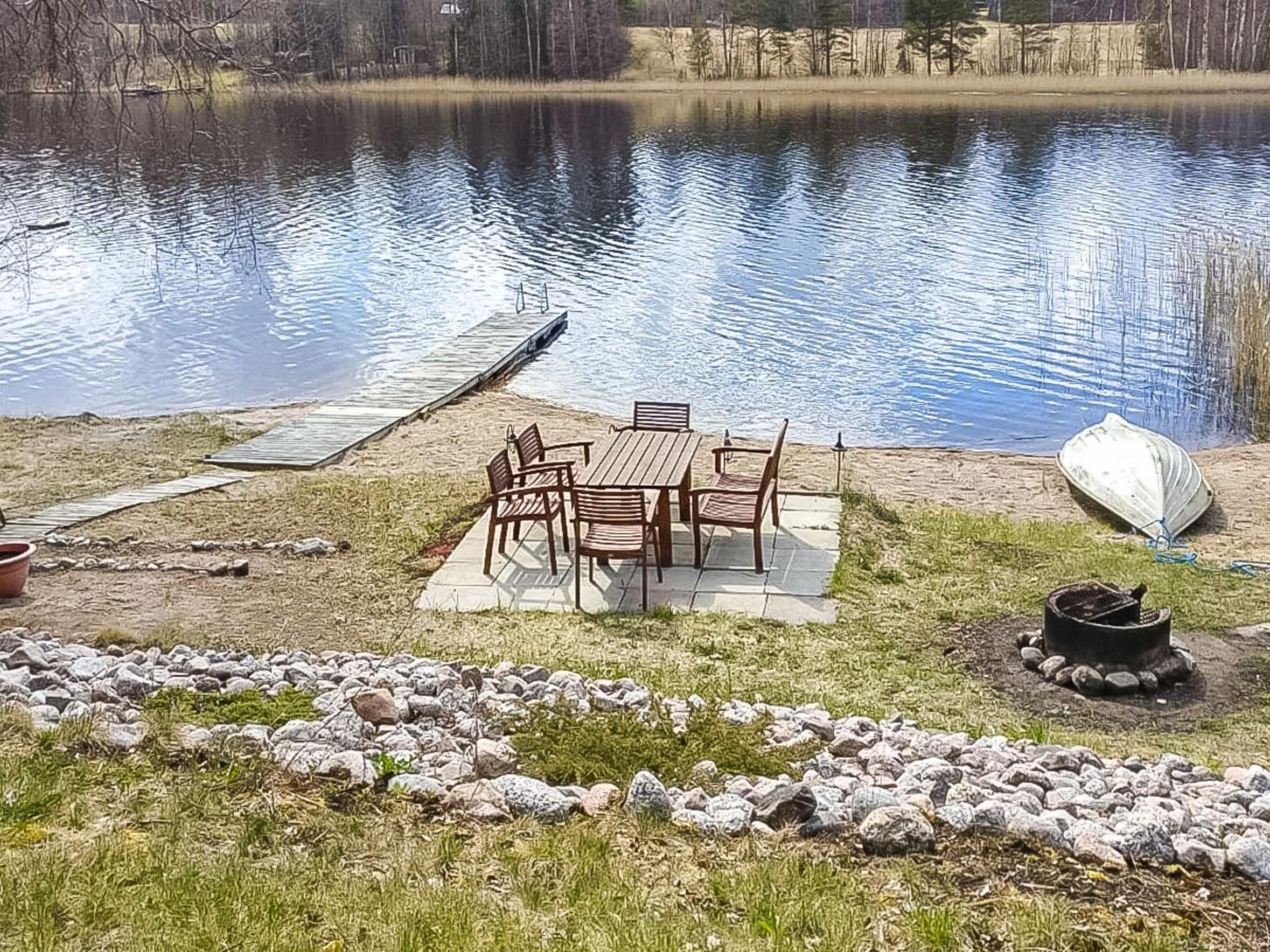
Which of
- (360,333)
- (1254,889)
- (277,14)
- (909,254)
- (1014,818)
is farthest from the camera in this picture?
(909,254)

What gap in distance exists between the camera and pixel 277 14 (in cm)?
902

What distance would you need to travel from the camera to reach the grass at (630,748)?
19.6 ft

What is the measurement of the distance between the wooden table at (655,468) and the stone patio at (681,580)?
0.35m

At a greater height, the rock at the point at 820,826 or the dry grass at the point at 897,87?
the dry grass at the point at 897,87

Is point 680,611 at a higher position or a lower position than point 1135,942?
lower

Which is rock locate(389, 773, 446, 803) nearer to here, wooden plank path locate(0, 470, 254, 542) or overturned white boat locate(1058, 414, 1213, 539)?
wooden plank path locate(0, 470, 254, 542)

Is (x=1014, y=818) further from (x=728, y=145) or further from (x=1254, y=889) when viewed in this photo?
(x=728, y=145)

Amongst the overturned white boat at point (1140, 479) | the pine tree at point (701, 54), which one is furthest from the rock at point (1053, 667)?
the pine tree at point (701, 54)

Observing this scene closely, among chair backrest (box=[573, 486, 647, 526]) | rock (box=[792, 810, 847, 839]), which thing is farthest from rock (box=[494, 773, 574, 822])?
chair backrest (box=[573, 486, 647, 526])

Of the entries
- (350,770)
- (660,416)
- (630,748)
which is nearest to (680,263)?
(660,416)

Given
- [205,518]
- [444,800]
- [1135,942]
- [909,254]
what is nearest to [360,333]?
[909,254]

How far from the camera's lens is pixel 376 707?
6547 mm

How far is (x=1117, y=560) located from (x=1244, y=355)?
1100cm

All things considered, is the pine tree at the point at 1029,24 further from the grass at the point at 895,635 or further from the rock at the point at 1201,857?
the rock at the point at 1201,857
